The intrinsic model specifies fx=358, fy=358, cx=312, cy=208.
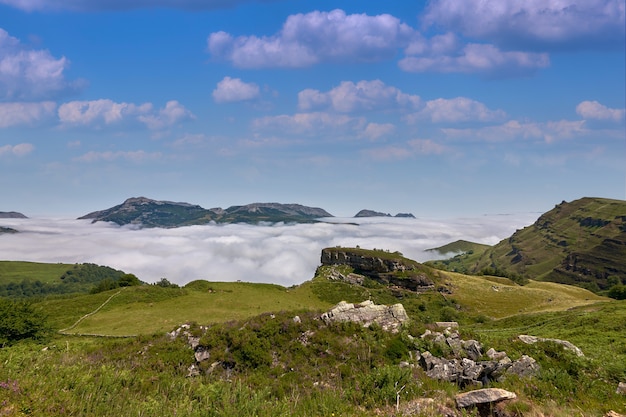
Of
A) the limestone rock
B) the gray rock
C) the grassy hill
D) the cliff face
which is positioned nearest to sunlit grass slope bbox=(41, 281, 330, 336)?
the grassy hill

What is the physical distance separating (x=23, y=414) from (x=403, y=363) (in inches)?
707

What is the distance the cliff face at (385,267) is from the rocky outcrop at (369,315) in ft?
320

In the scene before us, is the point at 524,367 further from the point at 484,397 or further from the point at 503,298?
the point at 503,298

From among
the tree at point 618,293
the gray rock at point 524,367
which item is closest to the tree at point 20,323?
the gray rock at point 524,367

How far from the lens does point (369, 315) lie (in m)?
28.8

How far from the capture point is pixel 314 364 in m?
23.3

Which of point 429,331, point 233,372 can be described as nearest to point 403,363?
point 429,331

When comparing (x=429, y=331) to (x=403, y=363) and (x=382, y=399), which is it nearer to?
(x=403, y=363)

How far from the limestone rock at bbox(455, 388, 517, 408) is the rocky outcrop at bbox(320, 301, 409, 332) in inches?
489

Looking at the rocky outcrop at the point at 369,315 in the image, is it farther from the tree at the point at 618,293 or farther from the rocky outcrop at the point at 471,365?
the tree at the point at 618,293

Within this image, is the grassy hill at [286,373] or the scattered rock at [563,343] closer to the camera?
the grassy hill at [286,373]


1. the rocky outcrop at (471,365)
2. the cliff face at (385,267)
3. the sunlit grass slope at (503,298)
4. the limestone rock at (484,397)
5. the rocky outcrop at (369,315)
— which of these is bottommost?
the sunlit grass slope at (503,298)

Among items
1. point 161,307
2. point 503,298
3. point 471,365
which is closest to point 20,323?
point 161,307

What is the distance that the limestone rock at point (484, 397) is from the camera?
523 inches
